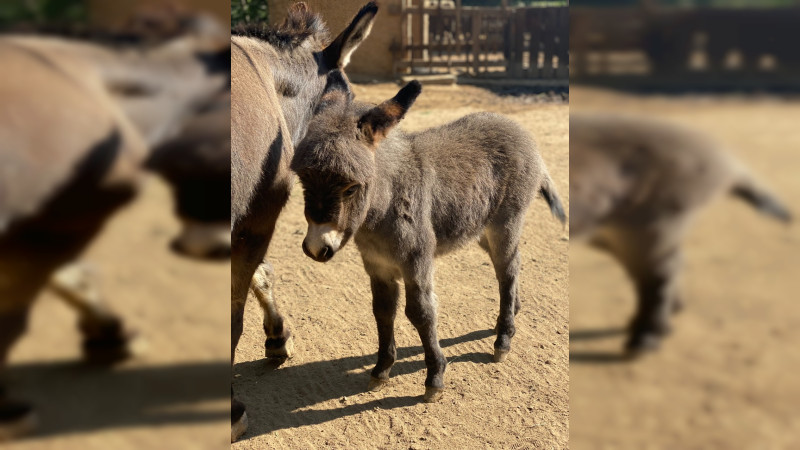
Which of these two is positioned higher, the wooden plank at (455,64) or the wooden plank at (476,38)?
the wooden plank at (476,38)

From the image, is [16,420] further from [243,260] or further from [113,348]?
[243,260]

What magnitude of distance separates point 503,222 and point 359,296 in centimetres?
148

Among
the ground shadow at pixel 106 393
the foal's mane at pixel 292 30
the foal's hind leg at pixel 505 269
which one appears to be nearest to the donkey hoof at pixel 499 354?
the foal's hind leg at pixel 505 269

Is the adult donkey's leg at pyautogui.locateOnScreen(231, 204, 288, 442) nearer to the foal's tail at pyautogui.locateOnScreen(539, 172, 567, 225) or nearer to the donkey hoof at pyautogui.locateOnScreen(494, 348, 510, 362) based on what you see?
the donkey hoof at pyautogui.locateOnScreen(494, 348, 510, 362)

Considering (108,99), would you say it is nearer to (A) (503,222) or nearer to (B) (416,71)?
(A) (503,222)

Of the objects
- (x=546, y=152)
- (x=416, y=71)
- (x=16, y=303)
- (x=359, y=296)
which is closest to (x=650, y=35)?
(x=16, y=303)

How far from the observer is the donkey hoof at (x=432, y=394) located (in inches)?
153

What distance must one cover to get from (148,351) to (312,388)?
3421mm

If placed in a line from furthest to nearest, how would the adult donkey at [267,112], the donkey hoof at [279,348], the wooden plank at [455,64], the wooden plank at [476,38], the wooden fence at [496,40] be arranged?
the wooden plank at [476,38] → the wooden fence at [496,40] → the wooden plank at [455,64] → the donkey hoof at [279,348] → the adult donkey at [267,112]

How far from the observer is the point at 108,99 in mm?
672

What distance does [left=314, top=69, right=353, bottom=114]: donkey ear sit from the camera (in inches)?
128

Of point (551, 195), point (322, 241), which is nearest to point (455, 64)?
point (551, 195)

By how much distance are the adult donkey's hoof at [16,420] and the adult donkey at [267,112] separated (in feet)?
4.27

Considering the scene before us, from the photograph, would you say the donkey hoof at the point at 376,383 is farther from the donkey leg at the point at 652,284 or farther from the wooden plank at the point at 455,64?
the wooden plank at the point at 455,64
